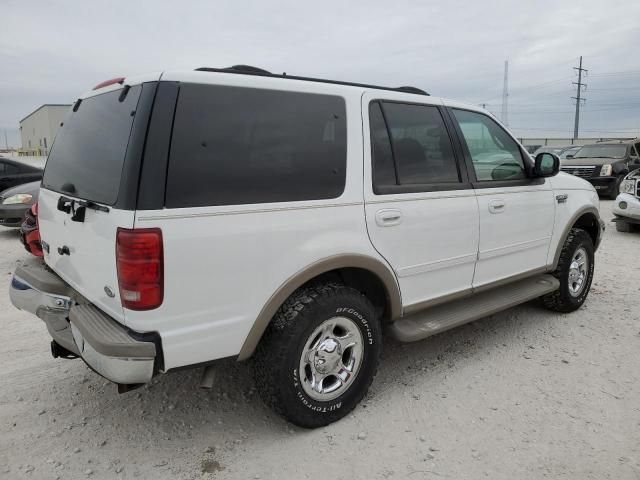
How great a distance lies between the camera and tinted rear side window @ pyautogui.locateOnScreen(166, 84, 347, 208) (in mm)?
2240

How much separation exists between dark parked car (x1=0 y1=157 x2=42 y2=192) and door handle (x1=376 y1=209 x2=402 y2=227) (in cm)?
944

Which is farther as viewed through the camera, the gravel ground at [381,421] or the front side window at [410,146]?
the front side window at [410,146]

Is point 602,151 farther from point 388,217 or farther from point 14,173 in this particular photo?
point 14,173

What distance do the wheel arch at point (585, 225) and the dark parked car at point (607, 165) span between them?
34.8 feet

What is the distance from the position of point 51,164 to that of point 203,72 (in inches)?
63.3

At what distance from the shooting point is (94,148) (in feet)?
8.64

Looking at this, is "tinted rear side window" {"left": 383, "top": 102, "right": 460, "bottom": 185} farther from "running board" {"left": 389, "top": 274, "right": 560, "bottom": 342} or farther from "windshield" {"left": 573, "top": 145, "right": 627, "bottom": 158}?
"windshield" {"left": 573, "top": 145, "right": 627, "bottom": 158}

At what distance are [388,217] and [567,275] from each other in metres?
2.56

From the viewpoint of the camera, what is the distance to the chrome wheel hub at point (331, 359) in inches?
109

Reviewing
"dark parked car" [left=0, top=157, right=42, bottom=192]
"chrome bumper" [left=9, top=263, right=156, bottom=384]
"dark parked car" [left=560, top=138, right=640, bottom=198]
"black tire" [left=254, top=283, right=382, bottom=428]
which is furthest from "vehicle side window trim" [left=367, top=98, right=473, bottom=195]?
"dark parked car" [left=560, top=138, right=640, bottom=198]

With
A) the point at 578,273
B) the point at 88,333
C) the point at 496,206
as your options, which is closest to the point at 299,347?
the point at 88,333

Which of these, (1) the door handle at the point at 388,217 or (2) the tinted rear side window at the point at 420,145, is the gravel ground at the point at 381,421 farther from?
(2) the tinted rear side window at the point at 420,145

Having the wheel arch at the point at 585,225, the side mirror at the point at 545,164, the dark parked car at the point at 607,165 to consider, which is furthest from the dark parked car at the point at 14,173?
the dark parked car at the point at 607,165

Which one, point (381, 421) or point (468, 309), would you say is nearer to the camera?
point (381, 421)
